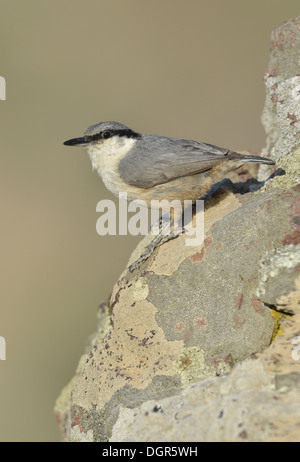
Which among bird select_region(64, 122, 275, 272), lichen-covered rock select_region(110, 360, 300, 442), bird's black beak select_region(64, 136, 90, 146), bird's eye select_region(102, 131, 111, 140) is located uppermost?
bird's eye select_region(102, 131, 111, 140)

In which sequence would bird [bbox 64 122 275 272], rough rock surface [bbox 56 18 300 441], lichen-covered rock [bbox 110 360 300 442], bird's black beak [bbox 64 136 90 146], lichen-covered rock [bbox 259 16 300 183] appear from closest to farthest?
1. lichen-covered rock [bbox 110 360 300 442]
2. rough rock surface [bbox 56 18 300 441]
3. lichen-covered rock [bbox 259 16 300 183]
4. bird [bbox 64 122 275 272]
5. bird's black beak [bbox 64 136 90 146]

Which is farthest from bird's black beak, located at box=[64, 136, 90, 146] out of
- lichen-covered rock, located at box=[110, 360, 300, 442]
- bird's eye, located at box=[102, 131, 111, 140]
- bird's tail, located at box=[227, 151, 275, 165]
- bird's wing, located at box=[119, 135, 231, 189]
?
lichen-covered rock, located at box=[110, 360, 300, 442]

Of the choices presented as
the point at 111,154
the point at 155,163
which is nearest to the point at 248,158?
the point at 155,163

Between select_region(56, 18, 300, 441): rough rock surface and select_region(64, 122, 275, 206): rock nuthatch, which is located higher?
select_region(64, 122, 275, 206): rock nuthatch

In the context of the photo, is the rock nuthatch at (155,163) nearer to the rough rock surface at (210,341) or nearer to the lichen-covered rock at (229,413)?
the rough rock surface at (210,341)

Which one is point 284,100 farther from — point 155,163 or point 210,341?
point 210,341

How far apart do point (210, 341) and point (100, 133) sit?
244 centimetres

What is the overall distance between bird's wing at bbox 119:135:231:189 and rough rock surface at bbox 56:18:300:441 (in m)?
0.73

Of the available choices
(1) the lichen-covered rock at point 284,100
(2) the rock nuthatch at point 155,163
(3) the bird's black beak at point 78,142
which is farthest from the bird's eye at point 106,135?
(1) the lichen-covered rock at point 284,100

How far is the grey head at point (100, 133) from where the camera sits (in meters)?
4.82

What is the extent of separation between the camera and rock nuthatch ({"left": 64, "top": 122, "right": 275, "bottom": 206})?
4.60 meters

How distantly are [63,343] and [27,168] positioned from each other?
368cm

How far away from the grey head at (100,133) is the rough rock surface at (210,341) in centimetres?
134

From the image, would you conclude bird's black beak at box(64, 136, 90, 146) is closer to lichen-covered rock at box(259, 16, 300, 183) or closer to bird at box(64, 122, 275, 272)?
bird at box(64, 122, 275, 272)
